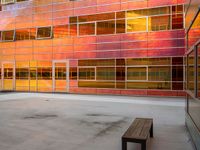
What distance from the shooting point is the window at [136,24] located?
59.8 ft

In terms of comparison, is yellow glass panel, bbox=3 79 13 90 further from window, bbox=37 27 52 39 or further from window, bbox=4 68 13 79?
window, bbox=37 27 52 39

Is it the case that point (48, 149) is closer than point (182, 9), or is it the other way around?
point (48, 149)

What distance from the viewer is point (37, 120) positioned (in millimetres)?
8812

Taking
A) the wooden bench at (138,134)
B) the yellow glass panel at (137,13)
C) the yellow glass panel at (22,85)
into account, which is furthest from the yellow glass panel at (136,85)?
the wooden bench at (138,134)

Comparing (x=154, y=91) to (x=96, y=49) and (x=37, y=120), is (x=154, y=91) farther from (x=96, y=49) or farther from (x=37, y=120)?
(x=37, y=120)

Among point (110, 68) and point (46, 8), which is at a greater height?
point (46, 8)

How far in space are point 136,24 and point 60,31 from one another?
7155mm

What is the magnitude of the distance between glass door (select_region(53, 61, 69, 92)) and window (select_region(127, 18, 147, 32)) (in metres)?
6.42

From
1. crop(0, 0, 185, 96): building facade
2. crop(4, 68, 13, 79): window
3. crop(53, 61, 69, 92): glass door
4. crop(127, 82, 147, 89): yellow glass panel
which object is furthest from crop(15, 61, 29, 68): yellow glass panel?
crop(127, 82, 147, 89): yellow glass panel

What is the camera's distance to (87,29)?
802 inches

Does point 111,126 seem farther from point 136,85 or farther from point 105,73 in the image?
point 105,73

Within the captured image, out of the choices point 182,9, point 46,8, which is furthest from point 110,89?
point 46,8

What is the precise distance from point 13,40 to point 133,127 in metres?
21.1

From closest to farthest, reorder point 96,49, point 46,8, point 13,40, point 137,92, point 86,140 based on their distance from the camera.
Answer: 1. point 86,140
2. point 137,92
3. point 96,49
4. point 46,8
5. point 13,40
